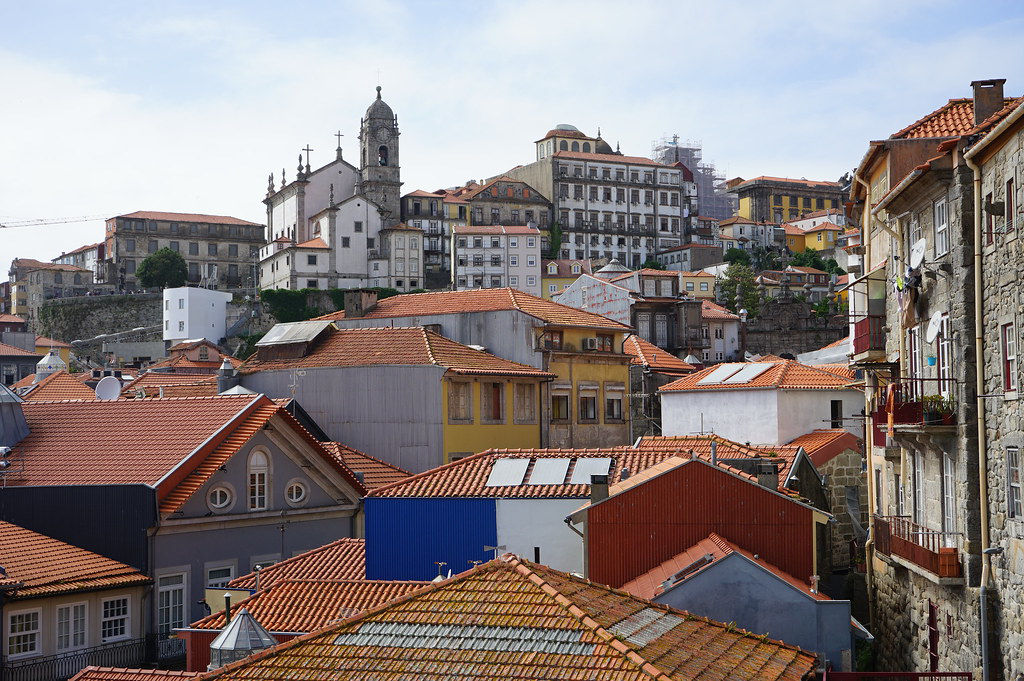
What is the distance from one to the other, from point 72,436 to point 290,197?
3324 inches

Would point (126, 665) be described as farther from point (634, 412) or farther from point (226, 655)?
point (634, 412)

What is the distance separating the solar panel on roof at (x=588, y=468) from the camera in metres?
27.2

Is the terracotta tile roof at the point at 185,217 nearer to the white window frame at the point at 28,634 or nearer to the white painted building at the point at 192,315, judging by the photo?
the white painted building at the point at 192,315

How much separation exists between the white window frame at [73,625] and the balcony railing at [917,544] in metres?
16.9

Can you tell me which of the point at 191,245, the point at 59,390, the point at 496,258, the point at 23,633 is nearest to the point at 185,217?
the point at 191,245

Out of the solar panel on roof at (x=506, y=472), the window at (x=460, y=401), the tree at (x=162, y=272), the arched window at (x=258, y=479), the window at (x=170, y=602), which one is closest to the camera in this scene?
the solar panel on roof at (x=506, y=472)

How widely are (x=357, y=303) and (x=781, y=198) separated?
10866 cm

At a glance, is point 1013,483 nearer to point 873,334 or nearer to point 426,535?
point 873,334

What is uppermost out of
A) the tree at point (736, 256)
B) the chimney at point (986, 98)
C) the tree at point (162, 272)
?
the tree at point (736, 256)

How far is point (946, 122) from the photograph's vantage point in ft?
80.3

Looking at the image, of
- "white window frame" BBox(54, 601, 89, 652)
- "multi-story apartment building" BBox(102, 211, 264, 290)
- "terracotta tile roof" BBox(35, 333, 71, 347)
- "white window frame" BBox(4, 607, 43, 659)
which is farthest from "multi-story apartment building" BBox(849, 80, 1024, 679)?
"multi-story apartment building" BBox(102, 211, 264, 290)

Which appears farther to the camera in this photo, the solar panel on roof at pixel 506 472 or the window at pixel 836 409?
the window at pixel 836 409

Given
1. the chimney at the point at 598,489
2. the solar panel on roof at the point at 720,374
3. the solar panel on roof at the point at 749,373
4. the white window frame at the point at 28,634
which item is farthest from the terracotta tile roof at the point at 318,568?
the solar panel on roof at the point at 720,374

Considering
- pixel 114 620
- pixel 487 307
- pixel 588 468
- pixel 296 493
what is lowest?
pixel 114 620
